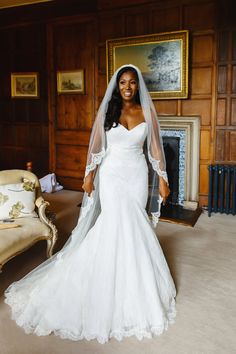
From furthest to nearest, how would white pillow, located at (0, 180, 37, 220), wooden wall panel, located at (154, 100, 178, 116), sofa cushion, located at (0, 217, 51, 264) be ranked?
wooden wall panel, located at (154, 100, 178, 116)
white pillow, located at (0, 180, 37, 220)
sofa cushion, located at (0, 217, 51, 264)

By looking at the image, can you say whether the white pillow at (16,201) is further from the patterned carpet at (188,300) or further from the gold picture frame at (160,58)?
the gold picture frame at (160,58)

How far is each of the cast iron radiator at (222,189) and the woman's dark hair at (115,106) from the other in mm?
2433

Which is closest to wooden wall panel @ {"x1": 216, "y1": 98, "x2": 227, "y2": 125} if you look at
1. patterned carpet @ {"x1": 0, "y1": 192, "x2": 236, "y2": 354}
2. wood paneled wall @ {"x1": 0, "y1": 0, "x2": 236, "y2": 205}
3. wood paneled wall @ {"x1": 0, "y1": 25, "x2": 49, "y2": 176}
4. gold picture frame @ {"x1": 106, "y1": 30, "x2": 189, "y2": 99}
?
wood paneled wall @ {"x1": 0, "y1": 0, "x2": 236, "y2": 205}

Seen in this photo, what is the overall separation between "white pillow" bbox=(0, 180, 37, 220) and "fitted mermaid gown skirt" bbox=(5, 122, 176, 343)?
2.36 feet

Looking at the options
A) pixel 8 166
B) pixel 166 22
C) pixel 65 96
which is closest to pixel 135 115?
pixel 166 22

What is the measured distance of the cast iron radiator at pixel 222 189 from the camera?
456 centimetres

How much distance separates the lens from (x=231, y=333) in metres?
2.21

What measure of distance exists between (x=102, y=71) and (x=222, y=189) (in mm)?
2515

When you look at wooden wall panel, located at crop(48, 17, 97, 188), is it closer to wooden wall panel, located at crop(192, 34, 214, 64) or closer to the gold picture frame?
the gold picture frame

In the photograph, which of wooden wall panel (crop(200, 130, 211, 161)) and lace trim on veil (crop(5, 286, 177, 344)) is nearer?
lace trim on veil (crop(5, 286, 177, 344))

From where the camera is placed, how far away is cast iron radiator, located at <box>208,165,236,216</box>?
179 inches

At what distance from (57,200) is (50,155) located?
1094mm

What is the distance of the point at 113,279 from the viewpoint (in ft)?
7.52

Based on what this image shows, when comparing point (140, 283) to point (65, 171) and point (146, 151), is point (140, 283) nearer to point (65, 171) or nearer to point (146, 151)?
point (146, 151)
